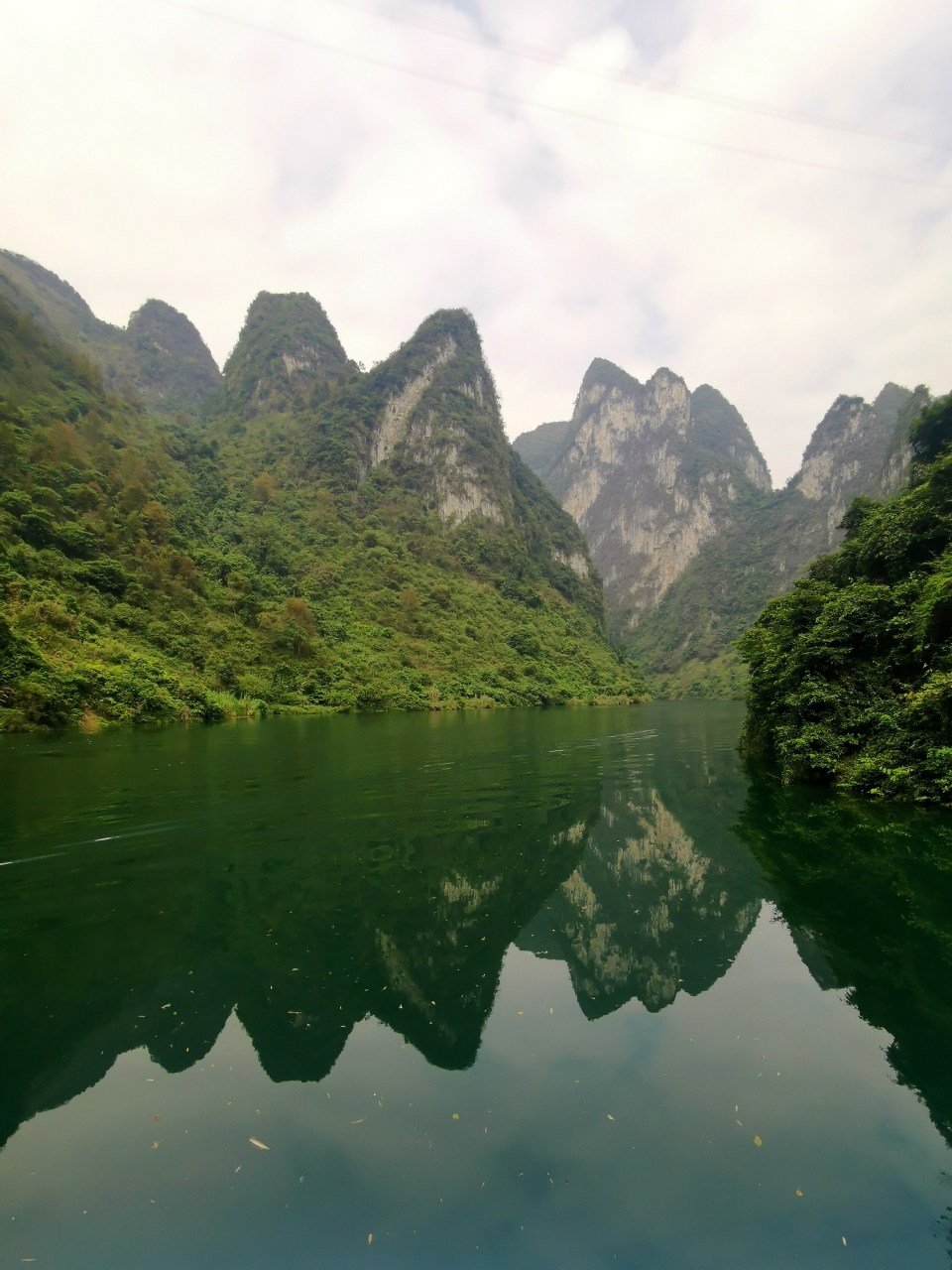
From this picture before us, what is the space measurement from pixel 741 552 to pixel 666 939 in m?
179

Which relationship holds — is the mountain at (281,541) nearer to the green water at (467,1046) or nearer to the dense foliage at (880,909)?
the green water at (467,1046)

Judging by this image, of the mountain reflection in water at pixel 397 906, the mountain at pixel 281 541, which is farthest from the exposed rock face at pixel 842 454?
the mountain reflection in water at pixel 397 906

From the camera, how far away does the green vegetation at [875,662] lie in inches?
539

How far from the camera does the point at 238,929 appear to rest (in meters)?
7.16

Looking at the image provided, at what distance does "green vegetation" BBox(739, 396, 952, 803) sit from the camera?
44.9 ft

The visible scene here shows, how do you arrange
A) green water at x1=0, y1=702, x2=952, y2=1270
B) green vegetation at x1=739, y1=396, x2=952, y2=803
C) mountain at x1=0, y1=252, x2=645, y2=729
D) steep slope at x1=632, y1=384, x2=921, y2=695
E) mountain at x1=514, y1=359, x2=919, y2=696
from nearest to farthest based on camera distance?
green water at x1=0, y1=702, x2=952, y2=1270 < green vegetation at x1=739, y1=396, x2=952, y2=803 < mountain at x1=0, y1=252, x2=645, y2=729 < mountain at x1=514, y1=359, x2=919, y2=696 < steep slope at x1=632, y1=384, x2=921, y2=695

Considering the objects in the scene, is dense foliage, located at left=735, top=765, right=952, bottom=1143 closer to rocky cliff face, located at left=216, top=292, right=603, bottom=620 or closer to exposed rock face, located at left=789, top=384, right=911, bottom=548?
rocky cliff face, located at left=216, top=292, right=603, bottom=620

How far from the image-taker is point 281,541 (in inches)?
2876

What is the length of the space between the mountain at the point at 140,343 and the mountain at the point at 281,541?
5.08 feet

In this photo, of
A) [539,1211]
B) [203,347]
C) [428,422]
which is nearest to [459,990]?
[539,1211]

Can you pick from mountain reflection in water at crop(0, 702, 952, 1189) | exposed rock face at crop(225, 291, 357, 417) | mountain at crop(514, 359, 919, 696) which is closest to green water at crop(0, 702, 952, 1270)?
mountain reflection in water at crop(0, 702, 952, 1189)

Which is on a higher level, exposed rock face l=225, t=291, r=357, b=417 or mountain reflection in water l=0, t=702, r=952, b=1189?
exposed rock face l=225, t=291, r=357, b=417

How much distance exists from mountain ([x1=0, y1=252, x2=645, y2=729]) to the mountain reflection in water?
19155mm

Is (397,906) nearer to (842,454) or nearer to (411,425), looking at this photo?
(411,425)
